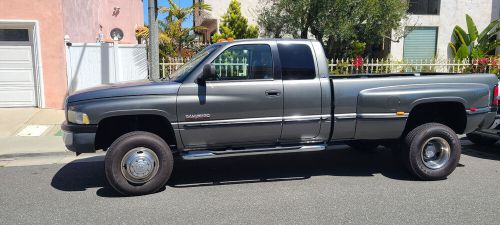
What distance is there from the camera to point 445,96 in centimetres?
569

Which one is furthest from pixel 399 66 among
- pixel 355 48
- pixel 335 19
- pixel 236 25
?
pixel 236 25

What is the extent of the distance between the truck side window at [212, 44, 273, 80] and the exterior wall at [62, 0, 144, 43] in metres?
7.93

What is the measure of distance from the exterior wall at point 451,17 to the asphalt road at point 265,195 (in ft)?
49.4

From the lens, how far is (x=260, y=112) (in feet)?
17.6

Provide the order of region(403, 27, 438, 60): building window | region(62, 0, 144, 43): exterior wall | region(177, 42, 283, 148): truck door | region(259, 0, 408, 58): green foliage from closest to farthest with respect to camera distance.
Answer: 1. region(177, 42, 283, 148): truck door
2. region(62, 0, 144, 43): exterior wall
3. region(259, 0, 408, 58): green foliage
4. region(403, 27, 438, 60): building window

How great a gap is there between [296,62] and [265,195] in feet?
5.87

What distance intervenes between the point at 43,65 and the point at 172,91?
309 inches

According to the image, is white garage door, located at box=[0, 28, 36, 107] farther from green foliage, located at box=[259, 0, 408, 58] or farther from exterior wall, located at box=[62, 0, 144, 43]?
green foliage, located at box=[259, 0, 408, 58]

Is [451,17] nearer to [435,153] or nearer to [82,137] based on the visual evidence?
[435,153]

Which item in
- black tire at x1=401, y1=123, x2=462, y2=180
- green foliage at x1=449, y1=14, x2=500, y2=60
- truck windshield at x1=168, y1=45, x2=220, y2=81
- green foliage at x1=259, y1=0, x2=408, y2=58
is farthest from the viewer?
green foliage at x1=449, y1=14, x2=500, y2=60

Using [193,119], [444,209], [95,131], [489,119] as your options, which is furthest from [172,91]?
[489,119]

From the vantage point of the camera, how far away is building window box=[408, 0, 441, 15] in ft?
67.6

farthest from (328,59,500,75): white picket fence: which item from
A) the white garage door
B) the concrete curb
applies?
the white garage door

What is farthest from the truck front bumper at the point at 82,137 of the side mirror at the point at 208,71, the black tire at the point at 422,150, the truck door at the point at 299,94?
the black tire at the point at 422,150
